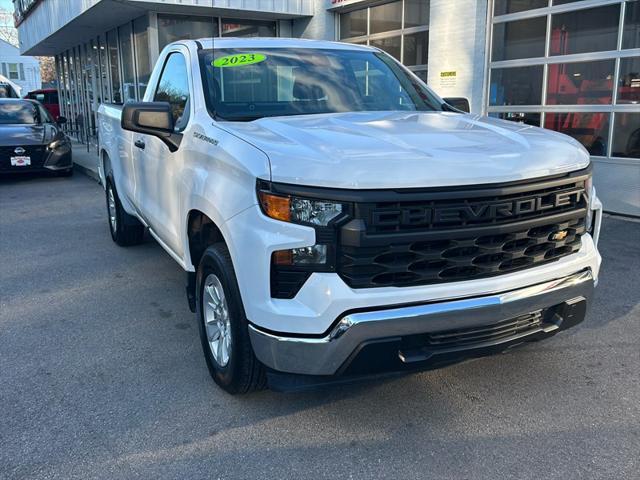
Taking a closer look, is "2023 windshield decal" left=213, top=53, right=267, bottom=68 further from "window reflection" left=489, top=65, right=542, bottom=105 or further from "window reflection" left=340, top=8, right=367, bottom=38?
"window reflection" left=340, top=8, right=367, bottom=38

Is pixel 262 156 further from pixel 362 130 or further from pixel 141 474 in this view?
pixel 141 474

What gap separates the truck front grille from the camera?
258 centimetres

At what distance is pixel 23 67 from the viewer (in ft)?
194

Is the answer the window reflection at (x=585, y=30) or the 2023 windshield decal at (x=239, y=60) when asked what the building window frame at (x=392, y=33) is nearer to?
the window reflection at (x=585, y=30)

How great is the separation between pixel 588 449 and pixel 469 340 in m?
0.81

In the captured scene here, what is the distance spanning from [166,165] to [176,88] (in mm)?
663

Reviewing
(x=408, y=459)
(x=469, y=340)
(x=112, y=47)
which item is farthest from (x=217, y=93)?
(x=112, y=47)

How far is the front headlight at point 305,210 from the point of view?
2594 mm

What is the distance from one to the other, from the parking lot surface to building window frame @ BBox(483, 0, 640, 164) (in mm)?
4276

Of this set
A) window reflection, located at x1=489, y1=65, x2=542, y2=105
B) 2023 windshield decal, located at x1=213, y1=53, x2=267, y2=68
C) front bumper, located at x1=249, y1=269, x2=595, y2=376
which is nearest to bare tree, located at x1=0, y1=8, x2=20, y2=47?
window reflection, located at x1=489, y1=65, x2=542, y2=105

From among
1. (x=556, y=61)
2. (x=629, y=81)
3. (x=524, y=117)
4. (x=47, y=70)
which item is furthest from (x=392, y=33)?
(x=47, y=70)

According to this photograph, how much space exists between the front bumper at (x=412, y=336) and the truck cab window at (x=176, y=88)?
6.16ft

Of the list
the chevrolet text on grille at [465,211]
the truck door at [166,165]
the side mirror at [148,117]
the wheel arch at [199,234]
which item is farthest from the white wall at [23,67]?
the chevrolet text on grille at [465,211]

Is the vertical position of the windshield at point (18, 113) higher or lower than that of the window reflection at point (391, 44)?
lower
